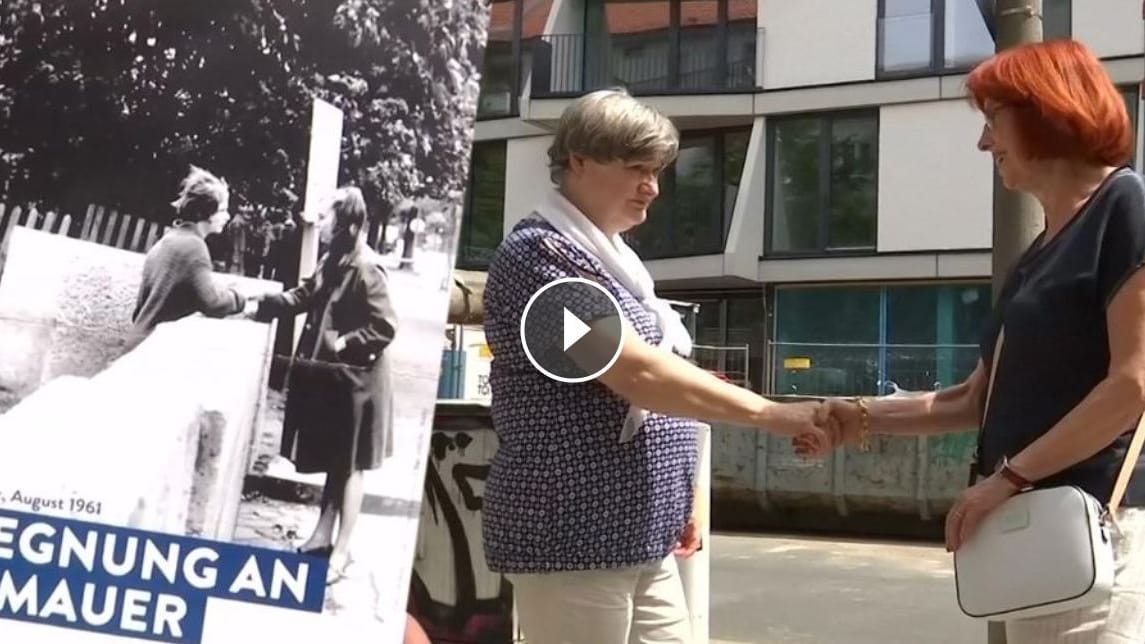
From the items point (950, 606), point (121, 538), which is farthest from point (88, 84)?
point (950, 606)

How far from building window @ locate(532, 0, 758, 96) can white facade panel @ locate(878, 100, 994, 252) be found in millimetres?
2888

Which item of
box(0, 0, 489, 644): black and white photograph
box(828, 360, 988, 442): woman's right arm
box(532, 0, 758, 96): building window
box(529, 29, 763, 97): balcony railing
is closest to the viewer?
box(0, 0, 489, 644): black and white photograph

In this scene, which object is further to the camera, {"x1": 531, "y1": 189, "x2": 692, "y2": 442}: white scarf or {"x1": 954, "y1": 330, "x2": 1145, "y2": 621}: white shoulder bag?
{"x1": 531, "y1": 189, "x2": 692, "y2": 442}: white scarf

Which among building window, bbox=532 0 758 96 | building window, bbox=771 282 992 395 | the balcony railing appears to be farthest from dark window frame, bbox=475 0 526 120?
building window, bbox=771 282 992 395

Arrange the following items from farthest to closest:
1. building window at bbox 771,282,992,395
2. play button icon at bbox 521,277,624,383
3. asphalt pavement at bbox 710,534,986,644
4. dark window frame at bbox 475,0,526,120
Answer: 1. dark window frame at bbox 475,0,526,120
2. building window at bbox 771,282,992,395
3. asphalt pavement at bbox 710,534,986,644
4. play button icon at bbox 521,277,624,383

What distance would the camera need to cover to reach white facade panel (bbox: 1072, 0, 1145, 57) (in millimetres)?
18250

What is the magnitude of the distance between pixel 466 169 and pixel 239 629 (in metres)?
0.69

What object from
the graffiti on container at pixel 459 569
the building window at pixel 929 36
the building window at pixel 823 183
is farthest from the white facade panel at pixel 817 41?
the graffiti on container at pixel 459 569

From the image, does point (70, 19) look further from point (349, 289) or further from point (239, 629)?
point (239, 629)

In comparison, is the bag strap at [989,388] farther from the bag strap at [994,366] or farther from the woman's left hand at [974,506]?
the woman's left hand at [974,506]

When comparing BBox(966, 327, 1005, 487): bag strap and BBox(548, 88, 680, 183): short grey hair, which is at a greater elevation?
BBox(548, 88, 680, 183): short grey hair

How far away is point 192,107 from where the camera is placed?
1.58 metres

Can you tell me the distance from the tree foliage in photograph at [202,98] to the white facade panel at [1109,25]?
1888cm

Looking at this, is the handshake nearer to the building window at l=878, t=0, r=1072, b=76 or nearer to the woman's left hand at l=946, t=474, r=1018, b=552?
the woman's left hand at l=946, t=474, r=1018, b=552
